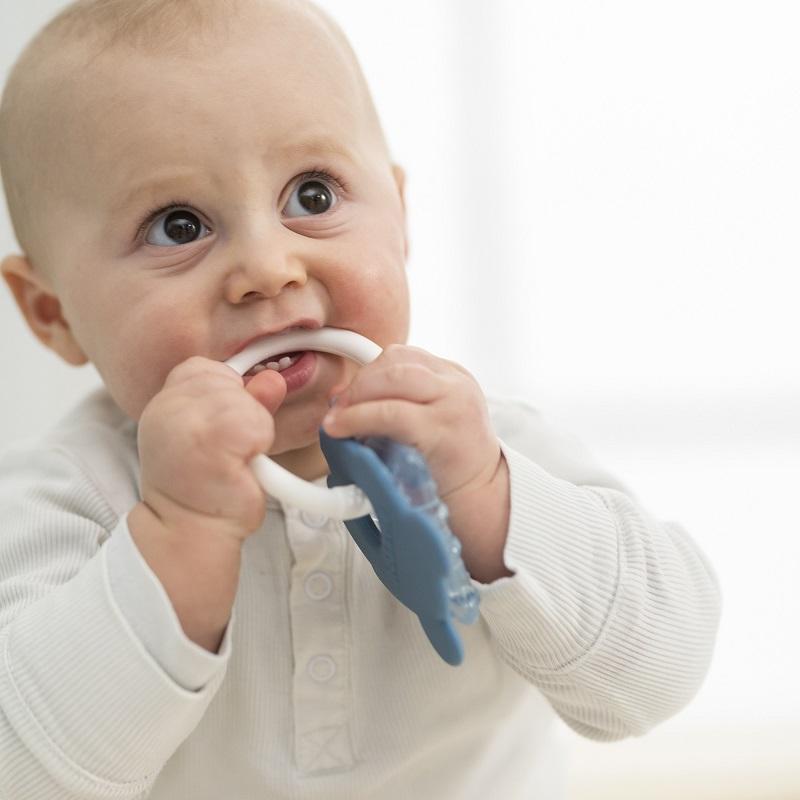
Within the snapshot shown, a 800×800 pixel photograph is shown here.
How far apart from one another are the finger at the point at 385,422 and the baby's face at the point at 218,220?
0.42 feet

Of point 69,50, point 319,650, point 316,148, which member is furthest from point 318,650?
point 69,50

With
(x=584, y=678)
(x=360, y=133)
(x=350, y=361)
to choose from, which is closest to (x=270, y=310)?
(x=350, y=361)

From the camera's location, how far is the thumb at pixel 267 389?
0.65 metres

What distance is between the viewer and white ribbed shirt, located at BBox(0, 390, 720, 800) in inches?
24.8

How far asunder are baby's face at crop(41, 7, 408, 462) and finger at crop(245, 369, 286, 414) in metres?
0.06

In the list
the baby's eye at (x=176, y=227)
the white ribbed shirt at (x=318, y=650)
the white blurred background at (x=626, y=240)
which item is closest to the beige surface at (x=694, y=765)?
the white blurred background at (x=626, y=240)

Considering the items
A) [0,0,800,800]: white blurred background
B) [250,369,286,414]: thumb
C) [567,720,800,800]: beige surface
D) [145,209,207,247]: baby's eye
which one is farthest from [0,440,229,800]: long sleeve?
[0,0,800,800]: white blurred background

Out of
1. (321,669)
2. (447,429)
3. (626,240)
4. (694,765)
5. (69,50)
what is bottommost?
(694,765)

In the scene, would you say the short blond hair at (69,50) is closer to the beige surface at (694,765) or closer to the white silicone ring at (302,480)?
the white silicone ring at (302,480)

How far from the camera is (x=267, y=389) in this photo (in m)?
0.65

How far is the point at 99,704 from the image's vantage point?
62cm

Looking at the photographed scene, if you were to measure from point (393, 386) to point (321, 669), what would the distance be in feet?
0.85

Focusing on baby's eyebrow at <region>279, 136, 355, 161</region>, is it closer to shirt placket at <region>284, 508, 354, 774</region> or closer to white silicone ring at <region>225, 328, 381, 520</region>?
white silicone ring at <region>225, 328, 381, 520</region>

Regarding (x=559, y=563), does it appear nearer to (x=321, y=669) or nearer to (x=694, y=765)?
(x=321, y=669)
